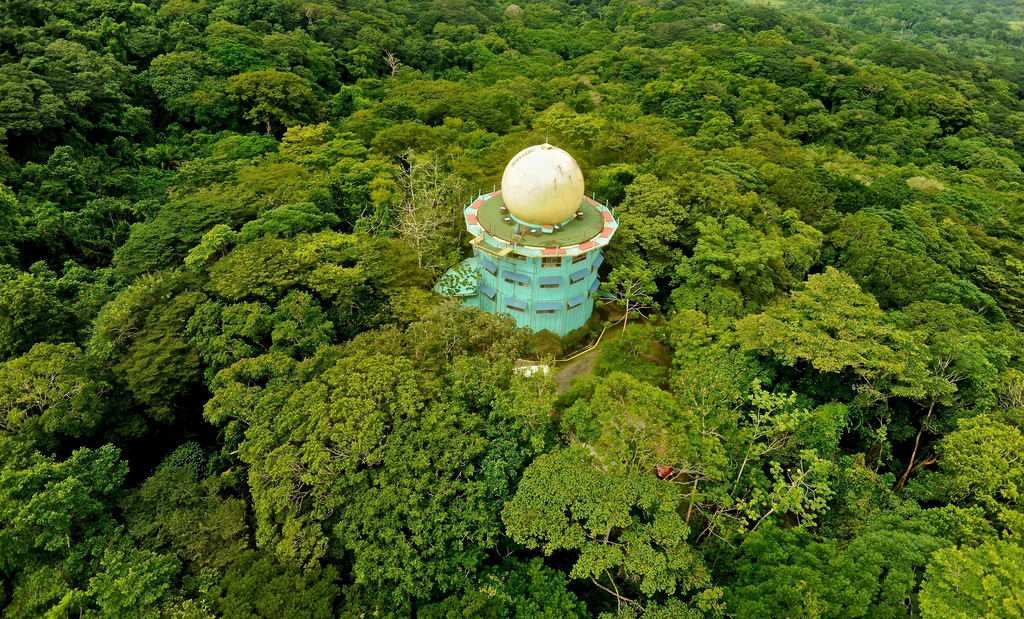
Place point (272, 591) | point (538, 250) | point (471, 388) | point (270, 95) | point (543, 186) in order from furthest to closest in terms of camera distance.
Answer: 1. point (270, 95)
2. point (538, 250)
3. point (543, 186)
4. point (471, 388)
5. point (272, 591)

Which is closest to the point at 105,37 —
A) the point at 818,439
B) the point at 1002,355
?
the point at 818,439

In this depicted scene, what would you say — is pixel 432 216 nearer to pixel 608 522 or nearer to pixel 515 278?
pixel 515 278

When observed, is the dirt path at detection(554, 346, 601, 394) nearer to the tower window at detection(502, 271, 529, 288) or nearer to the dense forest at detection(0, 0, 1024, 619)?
the dense forest at detection(0, 0, 1024, 619)

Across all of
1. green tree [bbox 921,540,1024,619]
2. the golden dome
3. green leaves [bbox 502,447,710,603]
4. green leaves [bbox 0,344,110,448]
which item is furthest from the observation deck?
green leaves [bbox 0,344,110,448]

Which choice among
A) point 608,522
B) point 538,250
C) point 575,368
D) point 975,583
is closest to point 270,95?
point 538,250

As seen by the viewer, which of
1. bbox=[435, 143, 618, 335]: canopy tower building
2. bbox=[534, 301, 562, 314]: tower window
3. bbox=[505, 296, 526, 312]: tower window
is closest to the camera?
bbox=[435, 143, 618, 335]: canopy tower building

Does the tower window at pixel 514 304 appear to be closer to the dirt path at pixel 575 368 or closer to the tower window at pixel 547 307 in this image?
the tower window at pixel 547 307

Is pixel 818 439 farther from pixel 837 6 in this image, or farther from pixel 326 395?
pixel 837 6
